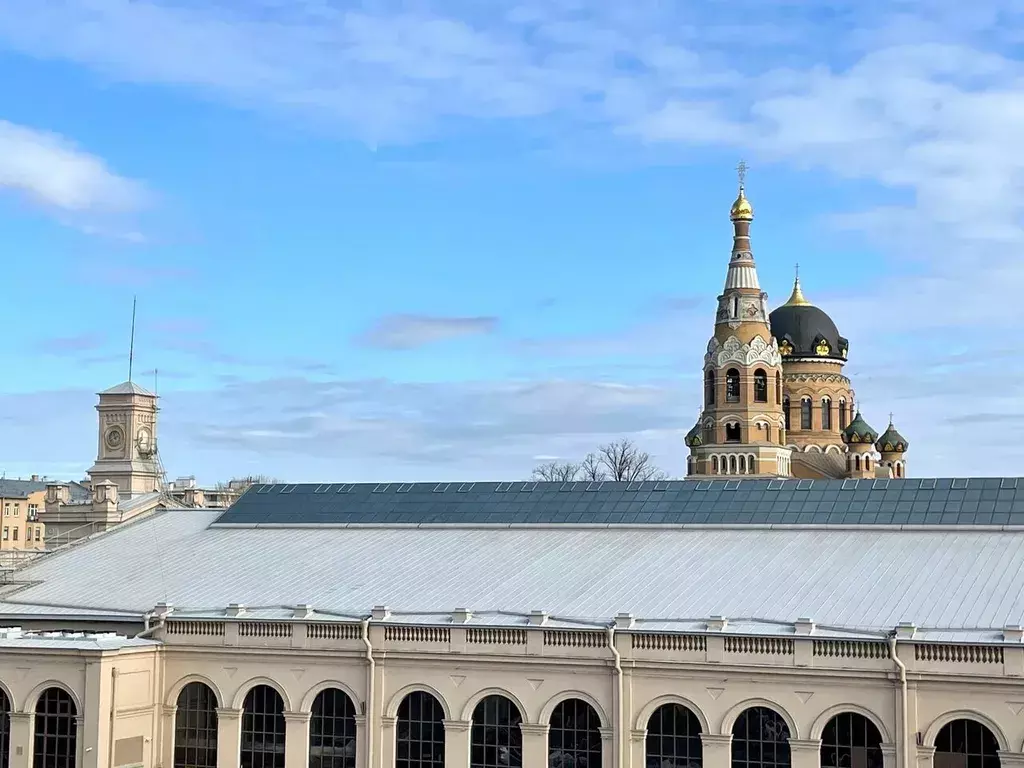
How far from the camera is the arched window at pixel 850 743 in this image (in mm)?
38844

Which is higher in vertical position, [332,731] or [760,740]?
[332,731]

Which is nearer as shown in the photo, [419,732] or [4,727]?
[419,732]

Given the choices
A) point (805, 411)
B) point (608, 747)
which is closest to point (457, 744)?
point (608, 747)

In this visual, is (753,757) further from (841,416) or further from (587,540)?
(841,416)

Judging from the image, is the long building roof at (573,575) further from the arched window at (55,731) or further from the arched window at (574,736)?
the arched window at (55,731)

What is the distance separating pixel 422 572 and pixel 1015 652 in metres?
20.7

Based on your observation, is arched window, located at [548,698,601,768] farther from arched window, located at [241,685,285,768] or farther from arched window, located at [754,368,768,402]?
arched window, located at [754,368,768,402]

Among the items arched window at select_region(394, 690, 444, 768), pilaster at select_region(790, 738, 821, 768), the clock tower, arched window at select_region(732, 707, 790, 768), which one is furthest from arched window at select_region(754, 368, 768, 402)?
pilaster at select_region(790, 738, 821, 768)

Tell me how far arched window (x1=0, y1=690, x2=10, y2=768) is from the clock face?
2235 centimetres

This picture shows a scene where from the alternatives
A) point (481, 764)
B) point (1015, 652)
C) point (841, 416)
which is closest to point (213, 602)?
point (481, 764)

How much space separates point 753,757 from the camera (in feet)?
131

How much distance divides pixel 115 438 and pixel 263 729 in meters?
26.5

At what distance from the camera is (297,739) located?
45094 millimetres

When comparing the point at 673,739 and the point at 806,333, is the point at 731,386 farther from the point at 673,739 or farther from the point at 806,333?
the point at 673,739
